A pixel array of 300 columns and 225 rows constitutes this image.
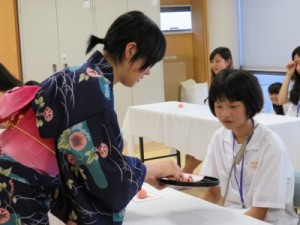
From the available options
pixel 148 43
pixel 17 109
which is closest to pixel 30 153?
pixel 17 109

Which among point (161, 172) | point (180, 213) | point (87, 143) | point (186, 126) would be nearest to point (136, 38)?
point (87, 143)

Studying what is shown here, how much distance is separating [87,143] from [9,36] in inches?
166

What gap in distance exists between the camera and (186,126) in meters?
3.53

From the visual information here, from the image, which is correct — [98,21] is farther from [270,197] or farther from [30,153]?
[30,153]

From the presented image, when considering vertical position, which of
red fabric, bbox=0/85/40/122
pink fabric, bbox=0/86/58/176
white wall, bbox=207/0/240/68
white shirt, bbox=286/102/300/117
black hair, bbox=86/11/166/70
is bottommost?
white shirt, bbox=286/102/300/117

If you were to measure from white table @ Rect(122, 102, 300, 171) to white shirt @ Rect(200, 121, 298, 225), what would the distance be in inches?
43.6

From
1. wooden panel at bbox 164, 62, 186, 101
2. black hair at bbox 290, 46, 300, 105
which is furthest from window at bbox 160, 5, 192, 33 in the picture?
black hair at bbox 290, 46, 300, 105

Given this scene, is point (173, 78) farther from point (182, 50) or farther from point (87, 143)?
point (87, 143)

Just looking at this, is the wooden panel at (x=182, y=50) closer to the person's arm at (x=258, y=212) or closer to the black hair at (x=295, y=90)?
the black hair at (x=295, y=90)

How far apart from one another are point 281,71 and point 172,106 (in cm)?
217

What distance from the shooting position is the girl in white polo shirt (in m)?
1.71

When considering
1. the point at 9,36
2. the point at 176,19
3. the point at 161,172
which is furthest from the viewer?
the point at 176,19

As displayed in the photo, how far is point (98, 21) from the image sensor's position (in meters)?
5.36

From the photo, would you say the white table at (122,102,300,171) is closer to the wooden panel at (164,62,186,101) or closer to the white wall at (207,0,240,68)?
the wooden panel at (164,62,186,101)
